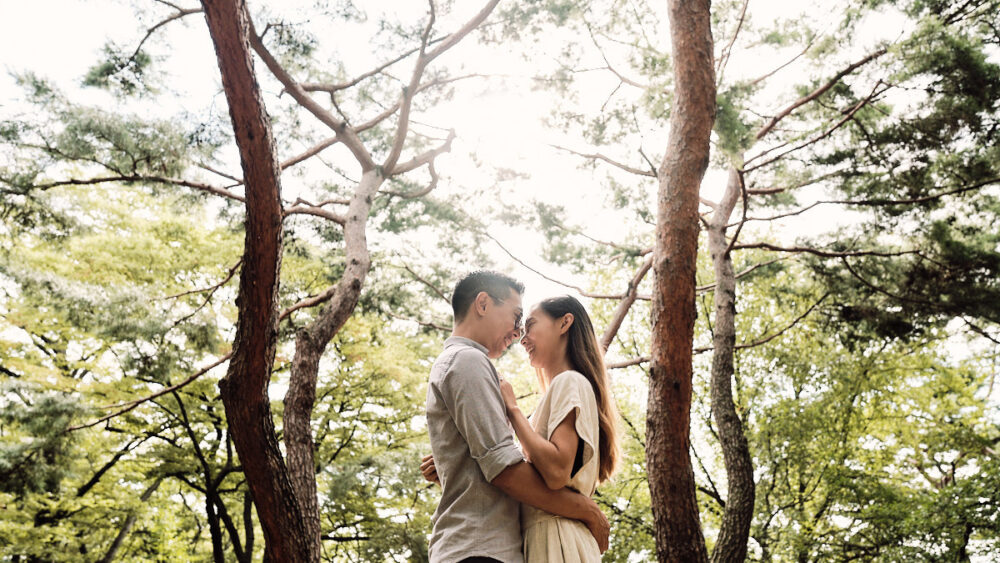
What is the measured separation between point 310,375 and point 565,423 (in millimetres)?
4286

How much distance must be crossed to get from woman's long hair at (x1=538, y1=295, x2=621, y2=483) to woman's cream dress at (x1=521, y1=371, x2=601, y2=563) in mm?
144

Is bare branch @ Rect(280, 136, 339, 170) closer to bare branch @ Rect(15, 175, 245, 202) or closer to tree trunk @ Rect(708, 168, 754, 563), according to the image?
bare branch @ Rect(15, 175, 245, 202)

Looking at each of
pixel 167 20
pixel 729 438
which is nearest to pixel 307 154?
pixel 167 20

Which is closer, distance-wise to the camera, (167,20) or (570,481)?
(570,481)

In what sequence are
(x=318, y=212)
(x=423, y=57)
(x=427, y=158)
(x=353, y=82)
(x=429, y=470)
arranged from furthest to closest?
1. (x=427, y=158)
2. (x=318, y=212)
3. (x=353, y=82)
4. (x=423, y=57)
5. (x=429, y=470)

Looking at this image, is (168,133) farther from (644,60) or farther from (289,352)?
(289,352)

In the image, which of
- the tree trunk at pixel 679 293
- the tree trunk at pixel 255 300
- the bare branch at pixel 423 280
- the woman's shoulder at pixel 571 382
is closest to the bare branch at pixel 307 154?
the bare branch at pixel 423 280

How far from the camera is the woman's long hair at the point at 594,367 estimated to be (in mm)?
2332

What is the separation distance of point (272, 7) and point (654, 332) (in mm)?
4561

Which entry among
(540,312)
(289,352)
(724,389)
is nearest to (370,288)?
(289,352)

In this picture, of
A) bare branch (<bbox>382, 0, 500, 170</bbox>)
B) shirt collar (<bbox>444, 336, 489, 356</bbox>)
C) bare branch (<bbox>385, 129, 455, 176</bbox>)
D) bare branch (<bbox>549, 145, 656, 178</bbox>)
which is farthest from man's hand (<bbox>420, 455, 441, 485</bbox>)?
bare branch (<bbox>385, 129, 455, 176</bbox>)

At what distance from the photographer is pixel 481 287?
224 centimetres

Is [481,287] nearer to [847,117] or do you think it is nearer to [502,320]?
[502,320]

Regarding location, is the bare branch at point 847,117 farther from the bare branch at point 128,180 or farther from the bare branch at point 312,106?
the bare branch at point 128,180
